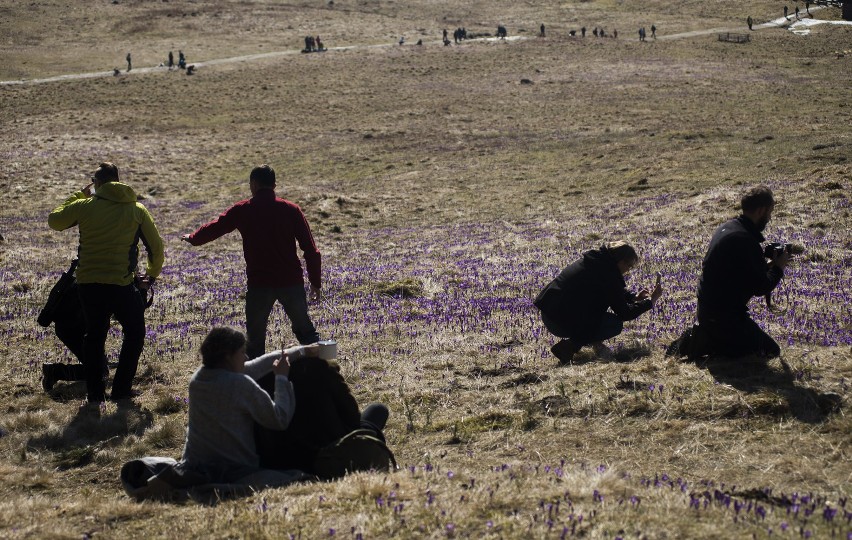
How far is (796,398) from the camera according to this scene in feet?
26.7

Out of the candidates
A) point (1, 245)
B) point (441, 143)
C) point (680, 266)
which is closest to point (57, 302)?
point (680, 266)

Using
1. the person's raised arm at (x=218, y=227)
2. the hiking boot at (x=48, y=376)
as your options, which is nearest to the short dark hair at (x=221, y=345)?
the person's raised arm at (x=218, y=227)

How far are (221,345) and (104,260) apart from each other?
391 centimetres

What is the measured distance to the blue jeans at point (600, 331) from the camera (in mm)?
10742

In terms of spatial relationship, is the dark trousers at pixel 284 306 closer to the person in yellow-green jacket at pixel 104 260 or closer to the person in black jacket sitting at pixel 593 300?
the person in yellow-green jacket at pixel 104 260

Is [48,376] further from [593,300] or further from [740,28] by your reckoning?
[740,28]

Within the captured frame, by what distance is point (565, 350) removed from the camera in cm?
1080

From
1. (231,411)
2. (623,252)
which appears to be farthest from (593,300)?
(231,411)

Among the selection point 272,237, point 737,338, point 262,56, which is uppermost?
point 262,56

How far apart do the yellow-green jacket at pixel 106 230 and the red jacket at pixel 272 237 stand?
3.17 ft

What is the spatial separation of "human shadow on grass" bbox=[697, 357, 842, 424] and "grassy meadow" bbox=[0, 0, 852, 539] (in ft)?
0.13

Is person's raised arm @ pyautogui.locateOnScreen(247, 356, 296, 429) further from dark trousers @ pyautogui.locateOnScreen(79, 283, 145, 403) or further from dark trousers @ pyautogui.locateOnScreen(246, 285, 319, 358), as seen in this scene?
dark trousers @ pyautogui.locateOnScreen(79, 283, 145, 403)

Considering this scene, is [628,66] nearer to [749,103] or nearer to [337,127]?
[749,103]

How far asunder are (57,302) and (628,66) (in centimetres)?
7162
